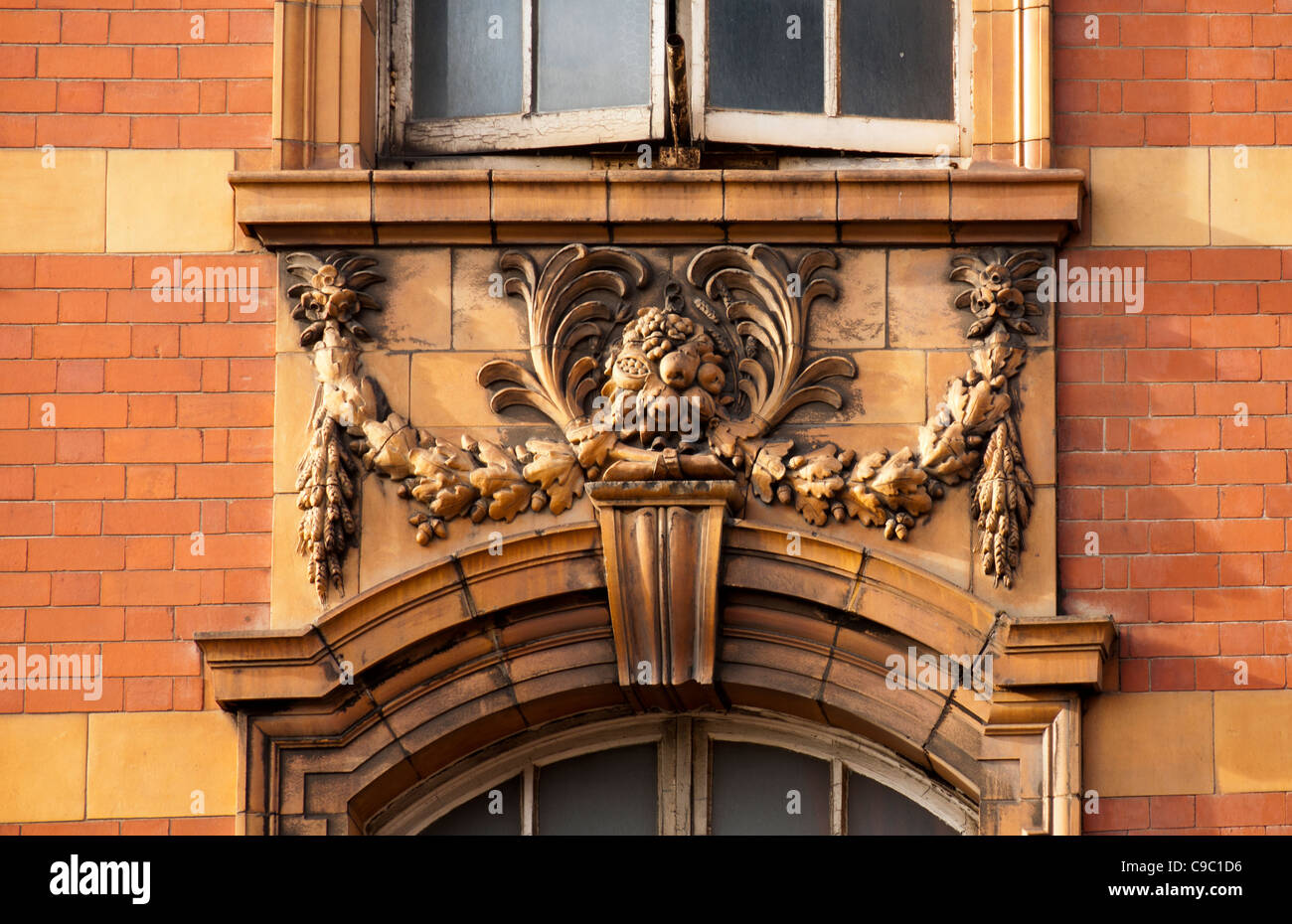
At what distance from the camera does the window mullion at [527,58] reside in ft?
35.1

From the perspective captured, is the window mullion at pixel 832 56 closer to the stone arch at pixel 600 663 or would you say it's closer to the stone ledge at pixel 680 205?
the stone ledge at pixel 680 205

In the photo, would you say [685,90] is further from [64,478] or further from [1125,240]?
[64,478]

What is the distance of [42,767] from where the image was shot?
991cm

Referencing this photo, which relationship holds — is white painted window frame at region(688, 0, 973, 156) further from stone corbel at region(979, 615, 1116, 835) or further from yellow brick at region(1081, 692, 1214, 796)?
yellow brick at region(1081, 692, 1214, 796)

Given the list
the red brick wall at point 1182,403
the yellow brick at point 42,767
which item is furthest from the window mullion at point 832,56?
the yellow brick at point 42,767

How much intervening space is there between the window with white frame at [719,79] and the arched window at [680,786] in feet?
8.10

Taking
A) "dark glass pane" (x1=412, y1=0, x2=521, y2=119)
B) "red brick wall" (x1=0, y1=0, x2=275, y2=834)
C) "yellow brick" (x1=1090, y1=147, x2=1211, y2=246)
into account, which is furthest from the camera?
"dark glass pane" (x1=412, y1=0, x2=521, y2=119)

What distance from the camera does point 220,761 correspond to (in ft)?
32.5

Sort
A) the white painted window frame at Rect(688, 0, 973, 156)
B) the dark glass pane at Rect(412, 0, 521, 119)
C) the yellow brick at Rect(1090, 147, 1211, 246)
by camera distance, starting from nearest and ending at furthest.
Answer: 1. the yellow brick at Rect(1090, 147, 1211, 246)
2. the white painted window frame at Rect(688, 0, 973, 156)
3. the dark glass pane at Rect(412, 0, 521, 119)

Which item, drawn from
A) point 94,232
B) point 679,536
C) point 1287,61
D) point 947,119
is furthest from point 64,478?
point 1287,61

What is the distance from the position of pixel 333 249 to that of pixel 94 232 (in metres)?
1.00

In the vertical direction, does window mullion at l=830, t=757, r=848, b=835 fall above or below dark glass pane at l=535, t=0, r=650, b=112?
below

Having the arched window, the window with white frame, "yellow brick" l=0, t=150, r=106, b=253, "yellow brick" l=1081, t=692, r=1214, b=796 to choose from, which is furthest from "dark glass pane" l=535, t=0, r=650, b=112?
"yellow brick" l=1081, t=692, r=1214, b=796

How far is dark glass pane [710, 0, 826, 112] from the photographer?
35.0 ft
